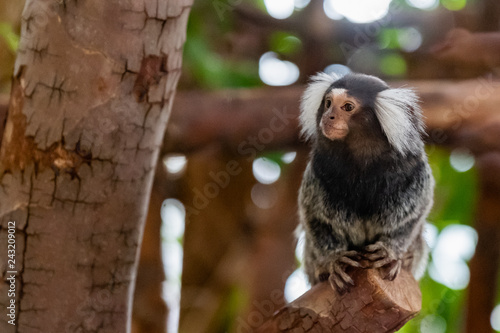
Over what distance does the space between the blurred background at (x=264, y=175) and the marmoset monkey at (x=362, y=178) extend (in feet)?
2.70

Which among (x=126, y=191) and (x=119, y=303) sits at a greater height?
(x=126, y=191)

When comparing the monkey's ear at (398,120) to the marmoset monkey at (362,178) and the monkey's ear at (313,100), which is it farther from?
the monkey's ear at (313,100)

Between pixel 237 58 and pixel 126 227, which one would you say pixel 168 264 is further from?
pixel 126 227

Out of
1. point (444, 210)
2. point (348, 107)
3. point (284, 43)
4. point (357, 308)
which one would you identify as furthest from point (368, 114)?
point (284, 43)

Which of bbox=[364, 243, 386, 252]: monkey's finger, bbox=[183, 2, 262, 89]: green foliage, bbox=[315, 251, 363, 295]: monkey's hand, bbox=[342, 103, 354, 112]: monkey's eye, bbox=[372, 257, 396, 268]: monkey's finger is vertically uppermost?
bbox=[183, 2, 262, 89]: green foliage

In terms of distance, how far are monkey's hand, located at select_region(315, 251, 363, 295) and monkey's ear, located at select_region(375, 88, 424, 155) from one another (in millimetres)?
355

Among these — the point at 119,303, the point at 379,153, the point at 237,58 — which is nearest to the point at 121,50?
the point at 119,303

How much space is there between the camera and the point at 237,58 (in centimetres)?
350

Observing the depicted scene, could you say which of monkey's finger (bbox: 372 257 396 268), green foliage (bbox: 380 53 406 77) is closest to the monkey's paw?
monkey's finger (bbox: 372 257 396 268)

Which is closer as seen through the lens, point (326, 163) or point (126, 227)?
point (126, 227)

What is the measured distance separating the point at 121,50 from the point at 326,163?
0.77m

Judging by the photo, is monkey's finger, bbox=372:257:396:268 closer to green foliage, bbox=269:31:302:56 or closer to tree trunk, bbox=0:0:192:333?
tree trunk, bbox=0:0:192:333

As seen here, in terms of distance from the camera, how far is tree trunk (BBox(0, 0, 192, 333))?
132cm

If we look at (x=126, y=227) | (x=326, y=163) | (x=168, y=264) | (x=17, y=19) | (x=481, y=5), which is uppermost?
(x=481, y=5)
